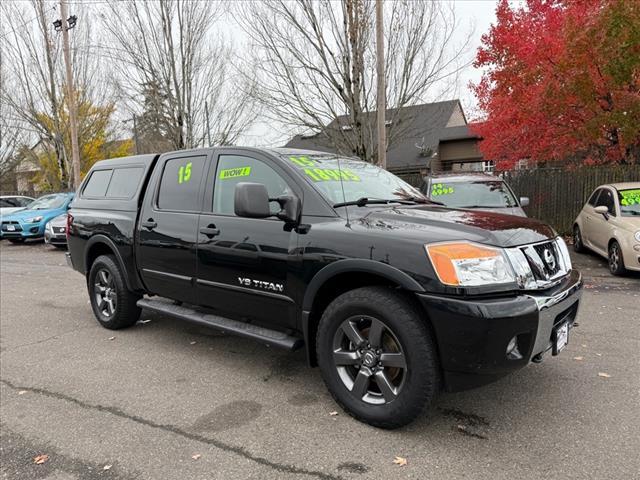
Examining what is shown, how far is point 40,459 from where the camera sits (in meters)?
2.82

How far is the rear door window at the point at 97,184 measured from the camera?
216 inches

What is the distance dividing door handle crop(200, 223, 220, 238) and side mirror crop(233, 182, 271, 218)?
0.68 metres

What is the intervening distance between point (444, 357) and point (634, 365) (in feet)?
7.35

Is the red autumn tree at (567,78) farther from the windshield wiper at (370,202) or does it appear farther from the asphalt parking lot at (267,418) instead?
the windshield wiper at (370,202)

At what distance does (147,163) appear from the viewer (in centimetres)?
500

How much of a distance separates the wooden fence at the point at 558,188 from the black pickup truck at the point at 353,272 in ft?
31.8

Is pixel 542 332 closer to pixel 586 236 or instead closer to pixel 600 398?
pixel 600 398

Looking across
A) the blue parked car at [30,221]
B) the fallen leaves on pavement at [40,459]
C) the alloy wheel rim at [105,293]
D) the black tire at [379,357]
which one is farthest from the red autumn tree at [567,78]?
the blue parked car at [30,221]

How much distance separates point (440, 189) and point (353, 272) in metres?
5.82

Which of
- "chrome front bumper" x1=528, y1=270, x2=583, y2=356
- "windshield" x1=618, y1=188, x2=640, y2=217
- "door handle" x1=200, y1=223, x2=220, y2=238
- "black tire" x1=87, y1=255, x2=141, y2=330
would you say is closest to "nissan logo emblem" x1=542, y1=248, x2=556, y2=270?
"chrome front bumper" x1=528, y1=270, x2=583, y2=356

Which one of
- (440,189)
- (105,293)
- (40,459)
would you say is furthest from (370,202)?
(440,189)

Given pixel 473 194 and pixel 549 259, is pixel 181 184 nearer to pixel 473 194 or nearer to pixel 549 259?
pixel 549 259

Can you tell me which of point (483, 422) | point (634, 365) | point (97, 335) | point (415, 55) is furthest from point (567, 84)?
point (97, 335)

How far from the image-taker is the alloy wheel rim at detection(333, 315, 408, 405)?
9.70 ft
